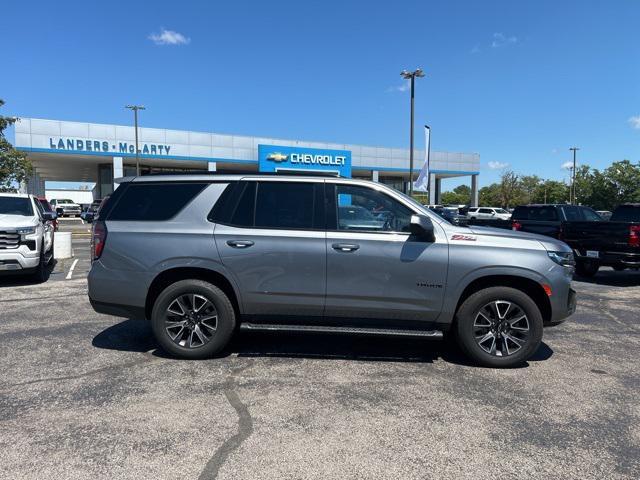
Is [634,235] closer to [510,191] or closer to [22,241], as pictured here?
[22,241]

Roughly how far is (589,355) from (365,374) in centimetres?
271

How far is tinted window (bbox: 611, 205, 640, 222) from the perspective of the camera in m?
11.5

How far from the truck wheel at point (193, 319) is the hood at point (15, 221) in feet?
18.5

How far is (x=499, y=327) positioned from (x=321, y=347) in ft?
6.34

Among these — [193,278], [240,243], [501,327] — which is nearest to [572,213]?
[501,327]

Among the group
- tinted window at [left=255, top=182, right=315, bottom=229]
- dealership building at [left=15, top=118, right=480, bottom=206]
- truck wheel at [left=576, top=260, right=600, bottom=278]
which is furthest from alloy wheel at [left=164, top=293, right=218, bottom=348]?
dealership building at [left=15, top=118, right=480, bottom=206]

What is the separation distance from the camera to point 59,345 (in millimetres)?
5426

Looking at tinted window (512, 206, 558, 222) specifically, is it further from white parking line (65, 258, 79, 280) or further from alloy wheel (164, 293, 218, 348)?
white parking line (65, 258, 79, 280)

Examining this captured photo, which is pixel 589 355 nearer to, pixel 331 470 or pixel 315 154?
pixel 331 470

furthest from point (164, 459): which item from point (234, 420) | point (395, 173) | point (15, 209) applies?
point (395, 173)

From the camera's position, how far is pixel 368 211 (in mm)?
4906

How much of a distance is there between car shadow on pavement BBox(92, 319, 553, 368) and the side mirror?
107 cm

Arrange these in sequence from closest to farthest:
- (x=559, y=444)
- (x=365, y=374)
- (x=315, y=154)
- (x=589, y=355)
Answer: (x=559, y=444) → (x=365, y=374) → (x=589, y=355) → (x=315, y=154)

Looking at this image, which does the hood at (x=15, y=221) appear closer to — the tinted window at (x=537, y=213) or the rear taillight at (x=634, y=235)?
the rear taillight at (x=634, y=235)
